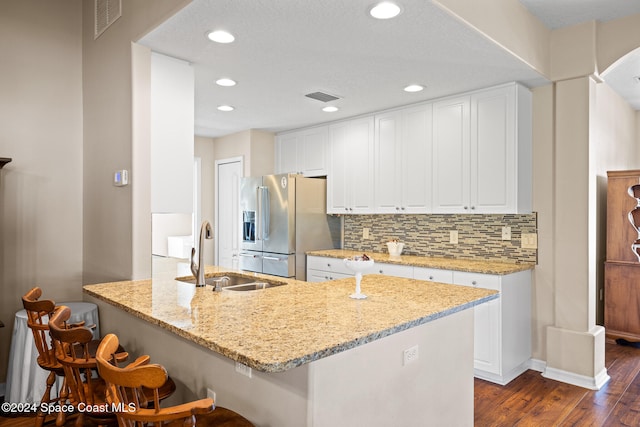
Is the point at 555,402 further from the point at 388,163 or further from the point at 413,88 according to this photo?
the point at 413,88

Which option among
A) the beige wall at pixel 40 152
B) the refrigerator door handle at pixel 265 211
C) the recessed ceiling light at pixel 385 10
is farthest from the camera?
the refrigerator door handle at pixel 265 211

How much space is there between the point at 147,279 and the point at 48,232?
1163 millimetres

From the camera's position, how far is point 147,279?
2.73 meters

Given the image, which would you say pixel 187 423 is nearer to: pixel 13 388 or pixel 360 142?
pixel 13 388

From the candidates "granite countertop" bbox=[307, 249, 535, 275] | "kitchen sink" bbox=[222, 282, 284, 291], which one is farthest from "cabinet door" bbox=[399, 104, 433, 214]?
"kitchen sink" bbox=[222, 282, 284, 291]

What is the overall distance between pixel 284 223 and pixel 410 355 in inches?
118

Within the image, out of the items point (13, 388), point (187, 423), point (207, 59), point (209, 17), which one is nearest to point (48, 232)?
point (13, 388)

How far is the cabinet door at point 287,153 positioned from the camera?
17.6 feet

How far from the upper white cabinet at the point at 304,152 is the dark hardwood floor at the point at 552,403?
9.55 feet

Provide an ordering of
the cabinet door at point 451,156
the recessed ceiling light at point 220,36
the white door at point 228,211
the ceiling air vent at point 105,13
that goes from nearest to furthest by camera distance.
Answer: the recessed ceiling light at point 220,36, the ceiling air vent at point 105,13, the cabinet door at point 451,156, the white door at point 228,211

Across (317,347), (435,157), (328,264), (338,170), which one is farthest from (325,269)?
(317,347)

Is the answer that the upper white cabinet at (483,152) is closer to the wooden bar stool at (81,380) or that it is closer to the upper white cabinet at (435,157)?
the upper white cabinet at (435,157)

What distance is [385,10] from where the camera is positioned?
224cm

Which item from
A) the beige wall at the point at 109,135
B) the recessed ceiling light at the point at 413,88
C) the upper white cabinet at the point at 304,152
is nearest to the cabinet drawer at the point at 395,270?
the upper white cabinet at the point at 304,152
